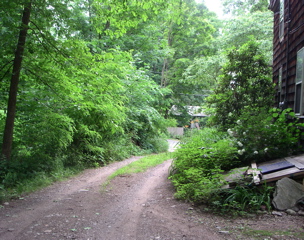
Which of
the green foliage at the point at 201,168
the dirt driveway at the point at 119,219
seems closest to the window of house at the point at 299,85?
the green foliage at the point at 201,168

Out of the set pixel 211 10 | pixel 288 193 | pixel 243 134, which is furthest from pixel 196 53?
pixel 288 193

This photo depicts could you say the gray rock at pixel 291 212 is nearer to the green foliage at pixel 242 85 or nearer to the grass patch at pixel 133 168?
the grass patch at pixel 133 168

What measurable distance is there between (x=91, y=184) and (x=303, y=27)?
282 inches

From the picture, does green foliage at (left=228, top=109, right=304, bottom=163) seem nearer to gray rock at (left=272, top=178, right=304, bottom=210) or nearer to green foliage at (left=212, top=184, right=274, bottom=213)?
green foliage at (left=212, top=184, right=274, bottom=213)

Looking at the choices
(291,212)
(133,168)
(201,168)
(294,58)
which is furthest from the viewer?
(133,168)

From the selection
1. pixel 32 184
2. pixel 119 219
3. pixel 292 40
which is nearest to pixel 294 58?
pixel 292 40

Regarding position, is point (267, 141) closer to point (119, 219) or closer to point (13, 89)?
point (119, 219)

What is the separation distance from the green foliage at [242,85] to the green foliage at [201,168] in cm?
347

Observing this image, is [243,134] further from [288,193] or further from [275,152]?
[288,193]

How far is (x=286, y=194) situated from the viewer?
4.87 meters

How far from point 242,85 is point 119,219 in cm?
787

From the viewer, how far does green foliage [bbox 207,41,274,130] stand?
34.4 ft

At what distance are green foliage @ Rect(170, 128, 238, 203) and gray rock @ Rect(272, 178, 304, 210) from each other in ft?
3.42

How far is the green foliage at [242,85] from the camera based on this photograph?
10.5 metres
